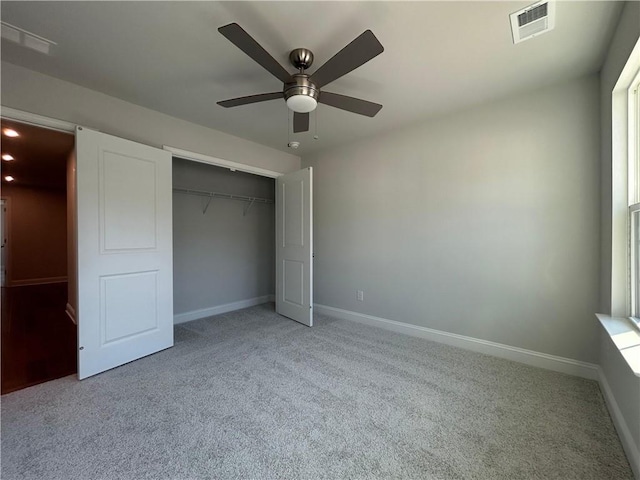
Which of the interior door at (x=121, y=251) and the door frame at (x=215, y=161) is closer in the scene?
the interior door at (x=121, y=251)

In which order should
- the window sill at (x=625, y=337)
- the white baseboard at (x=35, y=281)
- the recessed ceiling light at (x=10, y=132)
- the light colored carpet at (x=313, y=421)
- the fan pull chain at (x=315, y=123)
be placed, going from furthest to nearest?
the white baseboard at (x=35, y=281)
the recessed ceiling light at (x=10, y=132)
the fan pull chain at (x=315, y=123)
the light colored carpet at (x=313, y=421)
the window sill at (x=625, y=337)

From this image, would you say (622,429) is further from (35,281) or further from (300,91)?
(35,281)

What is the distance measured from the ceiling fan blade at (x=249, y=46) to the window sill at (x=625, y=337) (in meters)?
2.34

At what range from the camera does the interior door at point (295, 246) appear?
11.6 ft

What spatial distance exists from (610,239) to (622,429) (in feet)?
3.95

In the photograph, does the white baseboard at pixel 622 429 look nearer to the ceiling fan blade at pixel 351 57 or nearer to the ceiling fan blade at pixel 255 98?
the ceiling fan blade at pixel 351 57

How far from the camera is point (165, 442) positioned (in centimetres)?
154

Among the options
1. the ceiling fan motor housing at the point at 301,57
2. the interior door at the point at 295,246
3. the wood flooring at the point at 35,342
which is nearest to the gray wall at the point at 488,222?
the interior door at the point at 295,246

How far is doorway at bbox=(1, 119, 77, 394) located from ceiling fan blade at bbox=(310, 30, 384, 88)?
2521 millimetres

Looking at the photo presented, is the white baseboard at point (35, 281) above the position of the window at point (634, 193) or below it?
below

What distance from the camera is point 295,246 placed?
3.77 metres

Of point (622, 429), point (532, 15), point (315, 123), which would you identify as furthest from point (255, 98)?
point (622, 429)

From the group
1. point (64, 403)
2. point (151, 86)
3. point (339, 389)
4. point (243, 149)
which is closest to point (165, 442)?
point (64, 403)

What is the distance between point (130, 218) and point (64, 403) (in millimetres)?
1549
